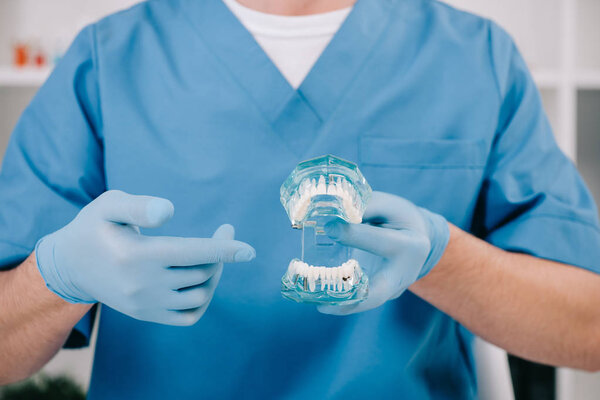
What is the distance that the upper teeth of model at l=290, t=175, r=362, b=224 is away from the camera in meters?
0.54

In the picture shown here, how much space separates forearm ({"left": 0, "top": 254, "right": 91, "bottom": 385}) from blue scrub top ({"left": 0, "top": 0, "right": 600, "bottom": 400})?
0.05m

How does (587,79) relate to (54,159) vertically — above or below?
above

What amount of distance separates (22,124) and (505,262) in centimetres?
70

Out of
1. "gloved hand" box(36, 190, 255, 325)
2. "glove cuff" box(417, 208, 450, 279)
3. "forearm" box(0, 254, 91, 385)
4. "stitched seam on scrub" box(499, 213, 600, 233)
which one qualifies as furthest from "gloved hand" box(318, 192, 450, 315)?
"forearm" box(0, 254, 91, 385)

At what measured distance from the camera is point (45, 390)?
144 cm

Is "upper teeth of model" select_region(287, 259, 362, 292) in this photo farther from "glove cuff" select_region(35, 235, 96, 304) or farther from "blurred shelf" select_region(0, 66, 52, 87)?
"blurred shelf" select_region(0, 66, 52, 87)

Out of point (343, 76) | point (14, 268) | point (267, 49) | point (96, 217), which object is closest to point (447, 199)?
point (343, 76)

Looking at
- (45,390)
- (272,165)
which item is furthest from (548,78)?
(45,390)

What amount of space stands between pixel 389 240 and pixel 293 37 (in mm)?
403

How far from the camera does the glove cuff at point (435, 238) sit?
0.63 meters

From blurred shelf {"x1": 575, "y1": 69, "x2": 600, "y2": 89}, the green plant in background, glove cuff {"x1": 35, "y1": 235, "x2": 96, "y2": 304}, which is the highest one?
blurred shelf {"x1": 575, "y1": 69, "x2": 600, "y2": 89}

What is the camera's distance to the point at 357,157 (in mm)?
771

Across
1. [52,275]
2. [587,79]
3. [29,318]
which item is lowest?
[29,318]

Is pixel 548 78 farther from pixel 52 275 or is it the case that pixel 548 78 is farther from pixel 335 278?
pixel 52 275
